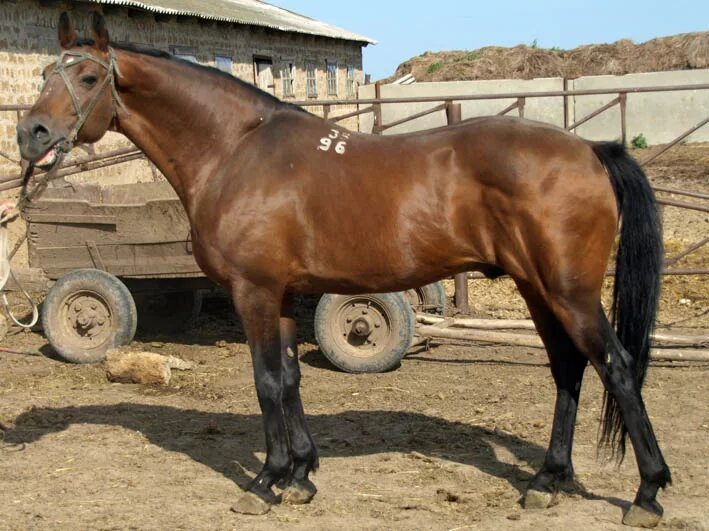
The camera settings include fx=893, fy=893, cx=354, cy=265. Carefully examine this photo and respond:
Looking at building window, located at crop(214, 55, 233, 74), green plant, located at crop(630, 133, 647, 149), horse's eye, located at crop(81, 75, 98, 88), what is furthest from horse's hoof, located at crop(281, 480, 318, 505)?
green plant, located at crop(630, 133, 647, 149)

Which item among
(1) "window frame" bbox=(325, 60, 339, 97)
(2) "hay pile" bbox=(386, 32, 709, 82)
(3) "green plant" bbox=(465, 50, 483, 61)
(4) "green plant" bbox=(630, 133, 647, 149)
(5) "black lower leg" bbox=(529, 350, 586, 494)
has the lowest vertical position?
(5) "black lower leg" bbox=(529, 350, 586, 494)

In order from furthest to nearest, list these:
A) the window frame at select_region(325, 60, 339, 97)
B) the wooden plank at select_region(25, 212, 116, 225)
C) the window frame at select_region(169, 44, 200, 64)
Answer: the window frame at select_region(325, 60, 339, 97), the window frame at select_region(169, 44, 200, 64), the wooden plank at select_region(25, 212, 116, 225)

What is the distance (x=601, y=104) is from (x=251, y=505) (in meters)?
20.8

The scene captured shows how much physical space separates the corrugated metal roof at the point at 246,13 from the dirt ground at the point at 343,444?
10.4 meters

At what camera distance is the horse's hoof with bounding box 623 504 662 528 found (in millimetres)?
4203

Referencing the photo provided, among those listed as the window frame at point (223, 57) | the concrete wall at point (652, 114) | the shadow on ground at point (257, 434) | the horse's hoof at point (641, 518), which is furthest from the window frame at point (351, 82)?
the horse's hoof at point (641, 518)

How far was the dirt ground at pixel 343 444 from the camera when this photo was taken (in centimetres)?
450

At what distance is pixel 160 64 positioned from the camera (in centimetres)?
486

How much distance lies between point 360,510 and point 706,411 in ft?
9.18

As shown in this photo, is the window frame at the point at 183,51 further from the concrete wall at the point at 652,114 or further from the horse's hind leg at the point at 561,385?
the horse's hind leg at the point at 561,385

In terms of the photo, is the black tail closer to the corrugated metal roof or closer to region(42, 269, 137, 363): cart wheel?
region(42, 269, 137, 363): cart wheel

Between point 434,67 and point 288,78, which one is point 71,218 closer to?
point 288,78

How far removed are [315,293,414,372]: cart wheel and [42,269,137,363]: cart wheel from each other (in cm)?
183

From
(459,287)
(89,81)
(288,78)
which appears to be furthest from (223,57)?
(89,81)
